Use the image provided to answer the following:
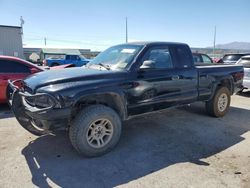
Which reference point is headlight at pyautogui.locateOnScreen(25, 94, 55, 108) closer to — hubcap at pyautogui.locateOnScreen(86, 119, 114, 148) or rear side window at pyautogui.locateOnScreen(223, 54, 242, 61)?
hubcap at pyautogui.locateOnScreen(86, 119, 114, 148)

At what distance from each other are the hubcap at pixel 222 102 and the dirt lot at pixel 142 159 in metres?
0.68

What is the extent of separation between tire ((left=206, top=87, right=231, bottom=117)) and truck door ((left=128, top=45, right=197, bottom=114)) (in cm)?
106

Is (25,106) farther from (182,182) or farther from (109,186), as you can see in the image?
(182,182)

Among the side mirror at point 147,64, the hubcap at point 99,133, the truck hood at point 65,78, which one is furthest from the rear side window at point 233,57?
the hubcap at point 99,133

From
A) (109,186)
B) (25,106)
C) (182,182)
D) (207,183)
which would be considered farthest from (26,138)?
(207,183)

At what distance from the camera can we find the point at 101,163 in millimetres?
3920

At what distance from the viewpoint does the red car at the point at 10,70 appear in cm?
702

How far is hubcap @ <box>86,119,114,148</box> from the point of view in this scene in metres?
4.05

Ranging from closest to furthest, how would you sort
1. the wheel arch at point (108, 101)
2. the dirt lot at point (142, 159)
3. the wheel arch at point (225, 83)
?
the dirt lot at point (142, 159), the wheel arch at point (108, 101), the wheel arch at point (225, 83)

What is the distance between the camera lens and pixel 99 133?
4156 millimetres

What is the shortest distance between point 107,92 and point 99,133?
701 millimetres

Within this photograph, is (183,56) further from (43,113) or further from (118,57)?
(43,113)

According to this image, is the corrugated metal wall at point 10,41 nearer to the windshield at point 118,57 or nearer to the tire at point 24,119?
the windshield at point 118,57

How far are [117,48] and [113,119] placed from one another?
180 cm
